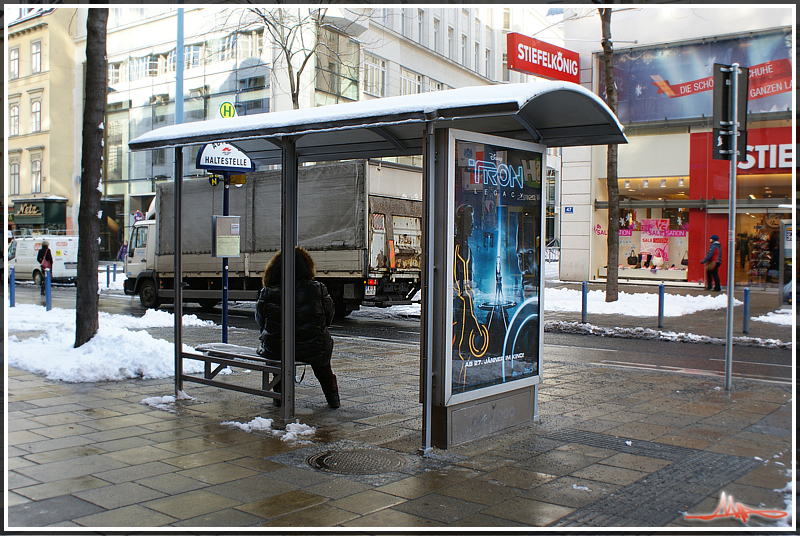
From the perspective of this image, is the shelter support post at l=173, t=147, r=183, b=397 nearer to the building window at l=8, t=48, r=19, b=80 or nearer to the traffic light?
the building window at l=8, t=48, r=19, b=80

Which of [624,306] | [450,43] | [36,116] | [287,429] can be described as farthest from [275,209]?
[450,43]

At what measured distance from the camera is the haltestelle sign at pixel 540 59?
69.2 ft

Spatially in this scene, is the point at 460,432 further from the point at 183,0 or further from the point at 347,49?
the point at 347,49

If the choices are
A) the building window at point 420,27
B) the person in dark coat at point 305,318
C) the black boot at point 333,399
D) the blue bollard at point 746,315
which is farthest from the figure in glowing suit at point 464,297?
the building window at point 420,27

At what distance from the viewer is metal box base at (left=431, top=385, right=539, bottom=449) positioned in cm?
555

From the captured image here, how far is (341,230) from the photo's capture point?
1548cm

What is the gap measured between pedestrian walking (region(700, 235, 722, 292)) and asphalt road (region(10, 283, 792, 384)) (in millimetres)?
10670

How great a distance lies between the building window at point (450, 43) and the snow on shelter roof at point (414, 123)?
111 feet

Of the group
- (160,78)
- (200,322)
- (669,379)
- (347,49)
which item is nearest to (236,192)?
(200,322)

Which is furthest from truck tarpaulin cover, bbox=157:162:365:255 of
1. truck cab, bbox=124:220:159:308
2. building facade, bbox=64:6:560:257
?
building facade, bbox=64:6:560:257

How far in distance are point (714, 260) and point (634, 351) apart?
1254 centimetres

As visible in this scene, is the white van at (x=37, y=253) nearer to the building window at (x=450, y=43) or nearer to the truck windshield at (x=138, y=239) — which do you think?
the truck windshield at (x=138, y=239)

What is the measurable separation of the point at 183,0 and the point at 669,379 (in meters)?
15.2

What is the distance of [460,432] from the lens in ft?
18.5
